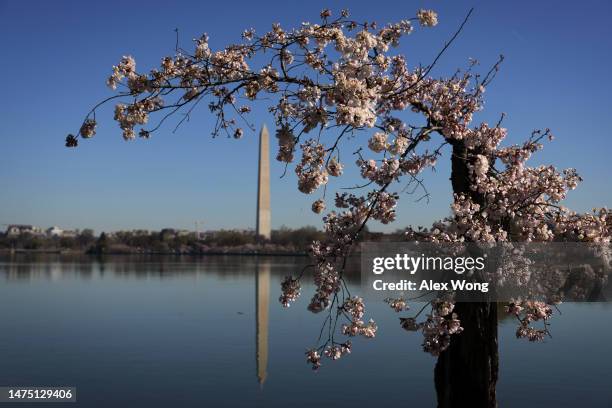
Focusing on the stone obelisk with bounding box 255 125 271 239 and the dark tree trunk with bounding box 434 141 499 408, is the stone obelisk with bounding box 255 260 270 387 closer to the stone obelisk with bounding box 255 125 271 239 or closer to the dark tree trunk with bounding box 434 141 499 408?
the dark tree trunk with bounding box 434 141 499 408

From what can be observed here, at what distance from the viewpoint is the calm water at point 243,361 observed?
35.7 ft

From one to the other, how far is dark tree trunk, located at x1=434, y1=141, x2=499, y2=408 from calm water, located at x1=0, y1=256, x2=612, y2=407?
5461mm

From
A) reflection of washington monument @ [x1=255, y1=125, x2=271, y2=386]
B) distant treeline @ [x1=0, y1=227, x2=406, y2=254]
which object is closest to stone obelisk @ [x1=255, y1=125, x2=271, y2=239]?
reflection of washington monument @ [x1=255, y1=125, x2=271, y2=386]

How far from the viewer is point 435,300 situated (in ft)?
15.5

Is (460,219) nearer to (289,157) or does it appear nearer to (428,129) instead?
(428,129)

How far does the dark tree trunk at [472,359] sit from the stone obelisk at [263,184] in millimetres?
51915

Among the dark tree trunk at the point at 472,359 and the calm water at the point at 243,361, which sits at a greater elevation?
the dark tree trunk at the point at 472,359

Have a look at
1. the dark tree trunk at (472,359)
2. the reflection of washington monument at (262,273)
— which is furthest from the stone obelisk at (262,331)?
the dark tree trunk at (472,359)

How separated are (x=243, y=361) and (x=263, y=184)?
1956 inches

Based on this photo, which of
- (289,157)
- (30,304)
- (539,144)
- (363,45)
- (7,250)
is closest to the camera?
(363,45)

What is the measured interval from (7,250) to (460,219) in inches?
5208

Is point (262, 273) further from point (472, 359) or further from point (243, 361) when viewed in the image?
point (472, 359)

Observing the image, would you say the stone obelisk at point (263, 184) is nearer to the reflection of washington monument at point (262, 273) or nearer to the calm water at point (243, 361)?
the reflection of washington monument at point (262, 273)

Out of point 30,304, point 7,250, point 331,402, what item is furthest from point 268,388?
point 7,250
